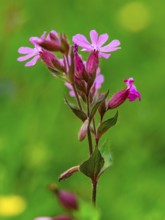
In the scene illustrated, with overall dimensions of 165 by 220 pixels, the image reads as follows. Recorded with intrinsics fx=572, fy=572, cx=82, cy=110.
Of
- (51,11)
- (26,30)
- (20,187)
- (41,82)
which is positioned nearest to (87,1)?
(51,11)

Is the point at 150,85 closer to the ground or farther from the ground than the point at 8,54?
closer to the ground

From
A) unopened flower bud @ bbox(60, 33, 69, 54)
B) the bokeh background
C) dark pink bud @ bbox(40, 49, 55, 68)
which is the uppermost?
unopened flower bud @ bbox(60, 33, 69, 54)

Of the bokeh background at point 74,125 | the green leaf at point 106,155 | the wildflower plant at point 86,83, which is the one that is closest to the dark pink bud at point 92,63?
the wildflower plant at point 86,83

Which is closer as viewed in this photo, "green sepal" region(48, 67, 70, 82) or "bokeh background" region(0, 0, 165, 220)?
"green sepal" region(48, 67, 70, 82)

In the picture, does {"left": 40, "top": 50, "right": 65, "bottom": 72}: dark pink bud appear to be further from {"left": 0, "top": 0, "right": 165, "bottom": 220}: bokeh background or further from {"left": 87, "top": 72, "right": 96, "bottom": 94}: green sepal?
{"left": 0, "top": 0, "right": 165, "bottom": 220}: bokeh background

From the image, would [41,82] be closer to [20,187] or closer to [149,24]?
[20,187]

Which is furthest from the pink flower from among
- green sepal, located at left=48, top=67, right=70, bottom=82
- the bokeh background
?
the bokeh background

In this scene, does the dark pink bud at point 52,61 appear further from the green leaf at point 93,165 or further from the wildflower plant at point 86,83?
the green leaf at point 93,165

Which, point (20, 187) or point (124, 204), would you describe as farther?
point (20, 187)
